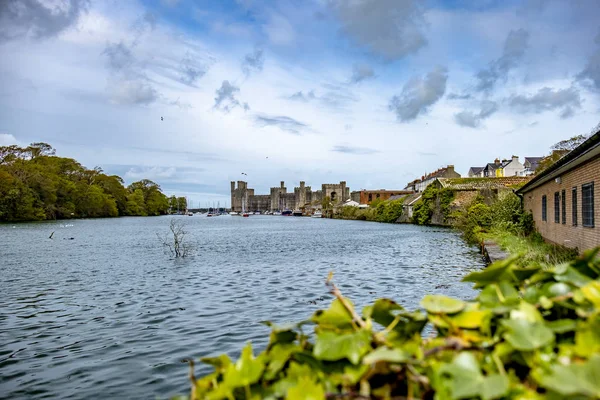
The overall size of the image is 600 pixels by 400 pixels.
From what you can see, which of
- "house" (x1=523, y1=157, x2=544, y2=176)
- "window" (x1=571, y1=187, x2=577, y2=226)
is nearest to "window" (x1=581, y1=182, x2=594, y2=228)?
"window" (x1=571, y1=187, x2=577, y2=226)

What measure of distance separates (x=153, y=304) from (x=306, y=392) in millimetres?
11525

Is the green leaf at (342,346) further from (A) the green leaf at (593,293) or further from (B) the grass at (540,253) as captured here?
(B) the grass at (540,253)

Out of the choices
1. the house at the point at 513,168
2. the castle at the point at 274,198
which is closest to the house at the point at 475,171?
the house at the point at 513,168

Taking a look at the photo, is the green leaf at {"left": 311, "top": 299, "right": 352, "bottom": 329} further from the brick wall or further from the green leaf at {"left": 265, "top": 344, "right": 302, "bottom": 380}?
the brick wall

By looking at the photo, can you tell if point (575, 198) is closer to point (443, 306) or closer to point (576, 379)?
point (443, 306)

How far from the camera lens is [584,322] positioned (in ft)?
5.98

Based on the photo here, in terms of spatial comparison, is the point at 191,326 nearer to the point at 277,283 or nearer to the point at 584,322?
the point at 277,283

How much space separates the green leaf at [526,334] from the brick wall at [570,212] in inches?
496

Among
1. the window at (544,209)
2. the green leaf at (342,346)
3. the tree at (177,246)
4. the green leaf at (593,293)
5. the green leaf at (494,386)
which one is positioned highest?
the window at (544,209)

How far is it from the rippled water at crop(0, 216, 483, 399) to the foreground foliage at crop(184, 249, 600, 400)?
4.79m

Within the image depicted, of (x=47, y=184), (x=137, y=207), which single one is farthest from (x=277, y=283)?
(x=137, y=207)

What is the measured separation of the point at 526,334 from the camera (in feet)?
5.98

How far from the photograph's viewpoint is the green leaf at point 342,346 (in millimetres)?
1911

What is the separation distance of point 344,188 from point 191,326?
14069cm
